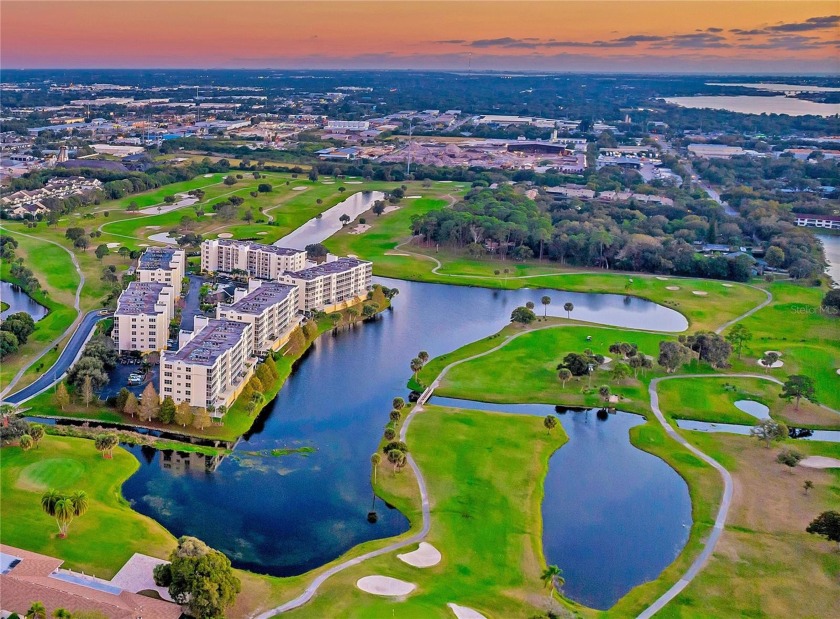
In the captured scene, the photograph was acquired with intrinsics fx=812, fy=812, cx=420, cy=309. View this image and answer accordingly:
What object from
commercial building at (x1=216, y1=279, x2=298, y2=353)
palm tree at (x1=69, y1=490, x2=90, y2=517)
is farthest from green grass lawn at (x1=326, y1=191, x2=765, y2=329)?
palm tree at (x1=69, y1=490, x2=90, y2=517)

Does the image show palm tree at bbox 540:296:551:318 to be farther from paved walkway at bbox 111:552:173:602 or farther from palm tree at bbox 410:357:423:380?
paved walkway at bbox 111:552:173:602

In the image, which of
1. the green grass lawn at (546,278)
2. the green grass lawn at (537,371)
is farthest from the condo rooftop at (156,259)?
the green grass lawn at (537,371)

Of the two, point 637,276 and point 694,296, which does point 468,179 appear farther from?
point 694,296

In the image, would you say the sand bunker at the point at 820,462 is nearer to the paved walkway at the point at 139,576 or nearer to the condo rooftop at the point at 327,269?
the paved walkway at the point at 139,576

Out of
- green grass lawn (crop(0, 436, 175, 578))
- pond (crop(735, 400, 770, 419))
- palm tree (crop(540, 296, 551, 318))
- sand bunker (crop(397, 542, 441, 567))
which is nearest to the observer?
green grass lawn (crop(0, 436, 175, 578))

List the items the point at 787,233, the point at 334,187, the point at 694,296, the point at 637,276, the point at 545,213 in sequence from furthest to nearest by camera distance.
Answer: the point at 334,187 < the point at 545,213 < the point at 787,233 < the point at 637,276 < the point at 694,296

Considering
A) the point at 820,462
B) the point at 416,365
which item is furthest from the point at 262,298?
the point at 820,462

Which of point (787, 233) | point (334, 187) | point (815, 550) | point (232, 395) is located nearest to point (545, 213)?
point (787, 233)
